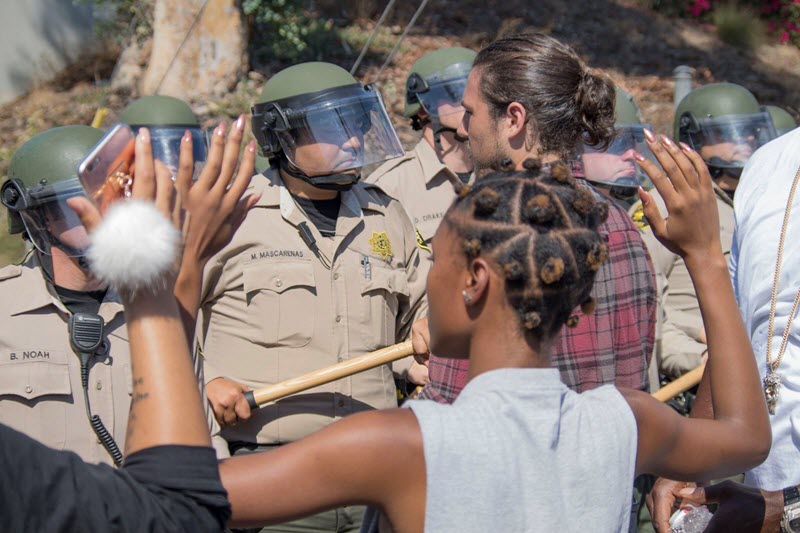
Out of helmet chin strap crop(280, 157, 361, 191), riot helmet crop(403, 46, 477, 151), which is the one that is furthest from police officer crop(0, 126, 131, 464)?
riot helmet crop(403, 46, 477, 151)

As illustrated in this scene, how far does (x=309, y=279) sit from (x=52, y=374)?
3.53 feet

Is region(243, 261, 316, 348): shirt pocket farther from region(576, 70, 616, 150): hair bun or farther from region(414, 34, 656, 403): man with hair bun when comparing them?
region(576, 70, 616, 150): hair bun

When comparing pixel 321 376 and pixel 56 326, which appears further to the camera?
pixel 321 376

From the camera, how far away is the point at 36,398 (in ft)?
9.12

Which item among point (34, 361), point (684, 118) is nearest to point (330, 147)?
point (34, 361)

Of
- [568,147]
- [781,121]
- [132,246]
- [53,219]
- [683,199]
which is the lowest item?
[781,121]

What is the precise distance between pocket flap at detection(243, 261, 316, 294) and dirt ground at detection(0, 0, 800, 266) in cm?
713

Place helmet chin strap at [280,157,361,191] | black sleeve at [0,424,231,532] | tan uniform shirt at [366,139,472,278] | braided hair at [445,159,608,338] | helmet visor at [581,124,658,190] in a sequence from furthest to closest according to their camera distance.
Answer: tan uniform shirt at [366,139,472,278], helmet visor at [581,124,658,190], helmet chin strap at [280,157,361,191], braided hair at [445,159,608,338], black sleeve at [0,424,231,532]

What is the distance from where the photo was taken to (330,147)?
12.6 feet

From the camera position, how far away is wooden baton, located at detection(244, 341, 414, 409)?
3.34 metres

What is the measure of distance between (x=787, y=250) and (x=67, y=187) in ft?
7.13

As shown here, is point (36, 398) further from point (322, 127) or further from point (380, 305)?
point (322, 127)

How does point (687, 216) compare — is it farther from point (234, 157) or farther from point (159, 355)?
point (159, 355)

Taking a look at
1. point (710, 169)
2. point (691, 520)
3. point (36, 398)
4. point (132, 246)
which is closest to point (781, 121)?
point (710, 169)
